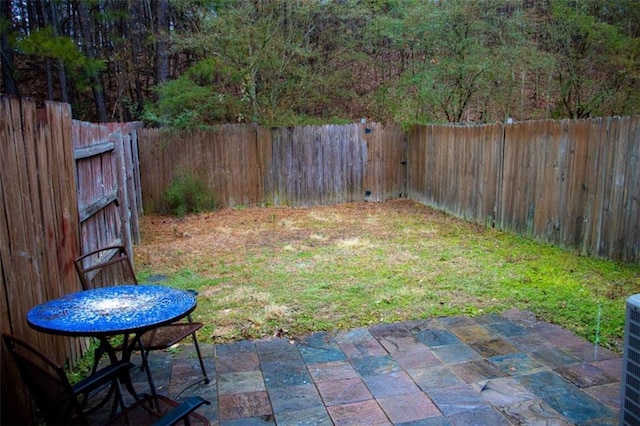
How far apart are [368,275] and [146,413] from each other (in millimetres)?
2982

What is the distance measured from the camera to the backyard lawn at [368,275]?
4.02 m

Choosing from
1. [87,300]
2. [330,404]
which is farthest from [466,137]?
[87,300]

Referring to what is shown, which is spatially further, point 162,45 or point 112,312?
point 162,45

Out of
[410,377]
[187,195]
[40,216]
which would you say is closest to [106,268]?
[40,216]

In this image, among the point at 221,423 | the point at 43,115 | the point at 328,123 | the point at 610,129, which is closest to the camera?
the point at 221,423

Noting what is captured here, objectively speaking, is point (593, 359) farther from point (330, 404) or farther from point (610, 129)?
point (610, 129)

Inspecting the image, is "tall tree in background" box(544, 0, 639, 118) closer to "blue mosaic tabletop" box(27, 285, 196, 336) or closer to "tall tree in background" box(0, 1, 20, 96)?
"blue mosaic tabletop" box(27, 285, 196, 336)

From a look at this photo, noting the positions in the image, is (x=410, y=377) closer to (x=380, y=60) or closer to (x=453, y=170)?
(x=453, y=170)

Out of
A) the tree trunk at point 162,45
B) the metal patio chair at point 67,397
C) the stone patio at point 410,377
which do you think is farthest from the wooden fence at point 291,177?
the tree trunk at point 162,45

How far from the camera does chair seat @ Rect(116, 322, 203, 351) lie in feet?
9.08

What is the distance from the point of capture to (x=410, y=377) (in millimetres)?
3057

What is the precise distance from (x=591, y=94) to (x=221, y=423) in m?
8.41

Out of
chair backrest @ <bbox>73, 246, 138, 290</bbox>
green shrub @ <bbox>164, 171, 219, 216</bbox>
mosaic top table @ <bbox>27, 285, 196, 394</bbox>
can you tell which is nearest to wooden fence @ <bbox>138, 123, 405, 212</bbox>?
green shrub @ <bbox>164, 171, 219, 216</bbox>

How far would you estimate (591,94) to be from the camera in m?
8.20
